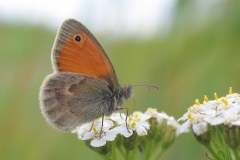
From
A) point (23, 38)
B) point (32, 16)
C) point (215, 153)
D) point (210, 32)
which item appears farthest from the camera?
point (23, 38)

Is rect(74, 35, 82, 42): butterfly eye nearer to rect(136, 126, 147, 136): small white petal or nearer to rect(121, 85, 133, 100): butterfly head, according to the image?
rect(121, 85, 133, 100): butterfly head

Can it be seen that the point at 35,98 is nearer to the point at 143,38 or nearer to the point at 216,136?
the point at 143,38

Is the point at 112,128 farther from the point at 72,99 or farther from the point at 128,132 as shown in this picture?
the point at 72,99

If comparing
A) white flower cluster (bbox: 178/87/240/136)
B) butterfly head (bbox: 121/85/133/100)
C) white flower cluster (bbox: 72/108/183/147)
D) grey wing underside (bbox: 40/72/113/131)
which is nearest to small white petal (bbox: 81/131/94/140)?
white flower cluster (bbox: 72/108/183/147)

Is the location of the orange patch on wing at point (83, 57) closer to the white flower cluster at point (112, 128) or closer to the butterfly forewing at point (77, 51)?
the butterfly forewing at point (77, 51)

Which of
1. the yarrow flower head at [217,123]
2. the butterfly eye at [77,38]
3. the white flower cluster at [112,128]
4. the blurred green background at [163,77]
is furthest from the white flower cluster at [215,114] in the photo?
the blurred green background at [163,77]

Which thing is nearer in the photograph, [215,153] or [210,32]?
[215,153]

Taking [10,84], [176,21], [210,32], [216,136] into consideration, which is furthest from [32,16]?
[216,136]
